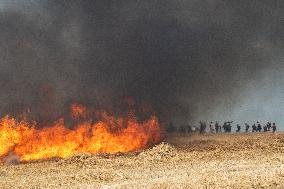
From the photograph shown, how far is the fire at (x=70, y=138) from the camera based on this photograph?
1435 inches

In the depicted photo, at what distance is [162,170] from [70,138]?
14.0 metres

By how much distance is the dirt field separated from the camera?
68.6ft

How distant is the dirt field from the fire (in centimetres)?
310

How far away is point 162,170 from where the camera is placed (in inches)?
1053

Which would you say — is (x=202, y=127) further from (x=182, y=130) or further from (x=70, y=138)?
(x=70, y=138)

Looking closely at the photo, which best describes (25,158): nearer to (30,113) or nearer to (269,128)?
(30,113)

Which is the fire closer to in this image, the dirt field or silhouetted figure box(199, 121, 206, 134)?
the dirt field

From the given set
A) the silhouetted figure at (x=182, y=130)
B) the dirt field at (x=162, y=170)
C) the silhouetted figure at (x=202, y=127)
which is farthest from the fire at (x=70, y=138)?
the silhouetted figure at (x=202, y=127)

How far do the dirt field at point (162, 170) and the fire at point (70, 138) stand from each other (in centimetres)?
310

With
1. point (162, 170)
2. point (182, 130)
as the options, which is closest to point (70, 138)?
point (162, 170)

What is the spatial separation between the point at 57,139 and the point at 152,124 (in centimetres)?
1316

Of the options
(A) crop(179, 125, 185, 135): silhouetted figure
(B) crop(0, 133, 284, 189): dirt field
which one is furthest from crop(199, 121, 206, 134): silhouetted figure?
(B) crop(0, 133, 284, 189): dirt field

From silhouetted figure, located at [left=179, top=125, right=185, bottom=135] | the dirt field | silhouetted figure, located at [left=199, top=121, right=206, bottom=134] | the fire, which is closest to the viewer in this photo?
the dirt field

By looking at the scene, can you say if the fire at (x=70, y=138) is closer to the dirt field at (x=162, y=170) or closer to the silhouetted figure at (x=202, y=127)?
the dirt field at (x=162, y=170)
